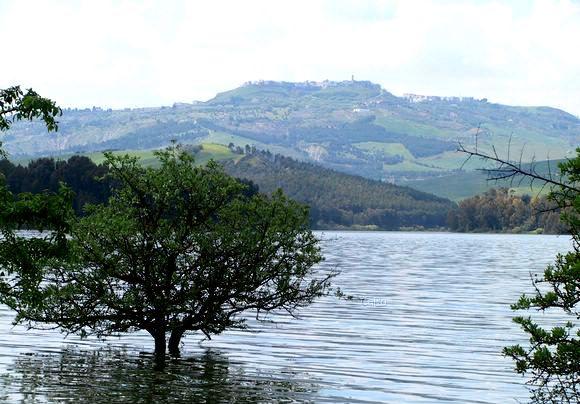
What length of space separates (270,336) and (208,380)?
15995mm

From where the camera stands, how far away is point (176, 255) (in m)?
36.0

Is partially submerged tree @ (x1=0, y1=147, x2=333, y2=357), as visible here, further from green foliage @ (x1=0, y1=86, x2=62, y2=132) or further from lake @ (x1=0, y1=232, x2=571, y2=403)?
green foliage @ (x1=0, y1=86, x2=62, y2=132)

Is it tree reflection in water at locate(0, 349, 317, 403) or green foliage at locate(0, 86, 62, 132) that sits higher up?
green foliage at locate(0, 86, 62, 132)

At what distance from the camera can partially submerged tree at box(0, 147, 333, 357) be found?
116 feet

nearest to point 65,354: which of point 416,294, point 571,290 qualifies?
point 571,290

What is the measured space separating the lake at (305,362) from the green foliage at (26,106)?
9488 mm

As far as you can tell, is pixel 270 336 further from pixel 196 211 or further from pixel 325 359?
pixel 196 211

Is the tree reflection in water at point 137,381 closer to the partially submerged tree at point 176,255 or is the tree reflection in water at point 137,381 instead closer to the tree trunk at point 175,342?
the tree trunk at point 175,342

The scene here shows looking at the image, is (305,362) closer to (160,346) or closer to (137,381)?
(160,346)

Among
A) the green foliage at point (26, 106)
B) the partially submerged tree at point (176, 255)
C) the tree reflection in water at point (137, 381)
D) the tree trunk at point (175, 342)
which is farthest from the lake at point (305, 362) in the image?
the green foliage at point (26, 106)

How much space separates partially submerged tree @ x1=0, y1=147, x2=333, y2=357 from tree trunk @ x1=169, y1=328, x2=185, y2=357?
93 cm

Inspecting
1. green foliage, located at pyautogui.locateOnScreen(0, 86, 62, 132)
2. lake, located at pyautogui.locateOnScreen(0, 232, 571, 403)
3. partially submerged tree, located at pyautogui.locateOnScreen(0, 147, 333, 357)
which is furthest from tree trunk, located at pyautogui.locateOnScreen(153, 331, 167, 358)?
green foliage, located at pyautogui.locateOnScreen(0, 86, 62, 132)

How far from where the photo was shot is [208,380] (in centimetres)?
3422

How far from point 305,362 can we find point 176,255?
8.14 m
